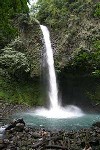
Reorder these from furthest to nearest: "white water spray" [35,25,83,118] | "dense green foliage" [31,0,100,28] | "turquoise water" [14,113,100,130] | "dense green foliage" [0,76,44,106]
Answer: "dense green foliage" [31,0,100,28]
"dense green foliage" [0,76,44,106]
"white water spray" [35,25,83,118]
"turquoise water" [14,113,100,130]

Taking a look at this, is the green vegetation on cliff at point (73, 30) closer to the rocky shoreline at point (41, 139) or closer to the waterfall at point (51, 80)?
the waterfall at point (51, 80)

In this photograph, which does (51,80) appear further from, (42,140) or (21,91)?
(42,140)

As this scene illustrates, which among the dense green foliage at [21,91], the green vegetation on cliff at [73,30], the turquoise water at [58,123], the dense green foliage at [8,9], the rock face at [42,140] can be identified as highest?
the green vegetation on cliff at [73,30]

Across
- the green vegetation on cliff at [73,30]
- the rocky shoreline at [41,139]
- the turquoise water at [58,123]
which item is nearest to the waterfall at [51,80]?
the green vegetation on cliff at [73,30]

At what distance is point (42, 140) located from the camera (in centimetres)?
844

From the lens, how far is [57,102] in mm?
23531

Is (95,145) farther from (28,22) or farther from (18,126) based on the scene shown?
(28,22)

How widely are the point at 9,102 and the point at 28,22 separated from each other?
8401 millimetres

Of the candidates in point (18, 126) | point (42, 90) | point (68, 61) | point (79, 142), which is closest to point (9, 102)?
point (42, 90)

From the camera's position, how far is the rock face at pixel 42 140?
7.88m

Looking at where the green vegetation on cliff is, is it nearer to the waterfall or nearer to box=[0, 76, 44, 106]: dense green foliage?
the waterfall

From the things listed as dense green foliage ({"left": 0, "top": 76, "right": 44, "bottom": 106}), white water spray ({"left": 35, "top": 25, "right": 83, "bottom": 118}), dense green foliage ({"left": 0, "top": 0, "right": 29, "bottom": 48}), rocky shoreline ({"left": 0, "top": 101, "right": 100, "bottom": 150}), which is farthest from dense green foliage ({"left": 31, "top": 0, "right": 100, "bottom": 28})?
dense green foliage ({"left": 0, "top": 0, "right": 29, "bottom": 48})

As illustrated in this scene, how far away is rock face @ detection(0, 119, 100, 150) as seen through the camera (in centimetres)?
788

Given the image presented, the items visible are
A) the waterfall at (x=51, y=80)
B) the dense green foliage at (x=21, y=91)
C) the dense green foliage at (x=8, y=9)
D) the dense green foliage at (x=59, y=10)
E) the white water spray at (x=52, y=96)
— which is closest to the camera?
the dense green foliage at (x=8, y=9)
